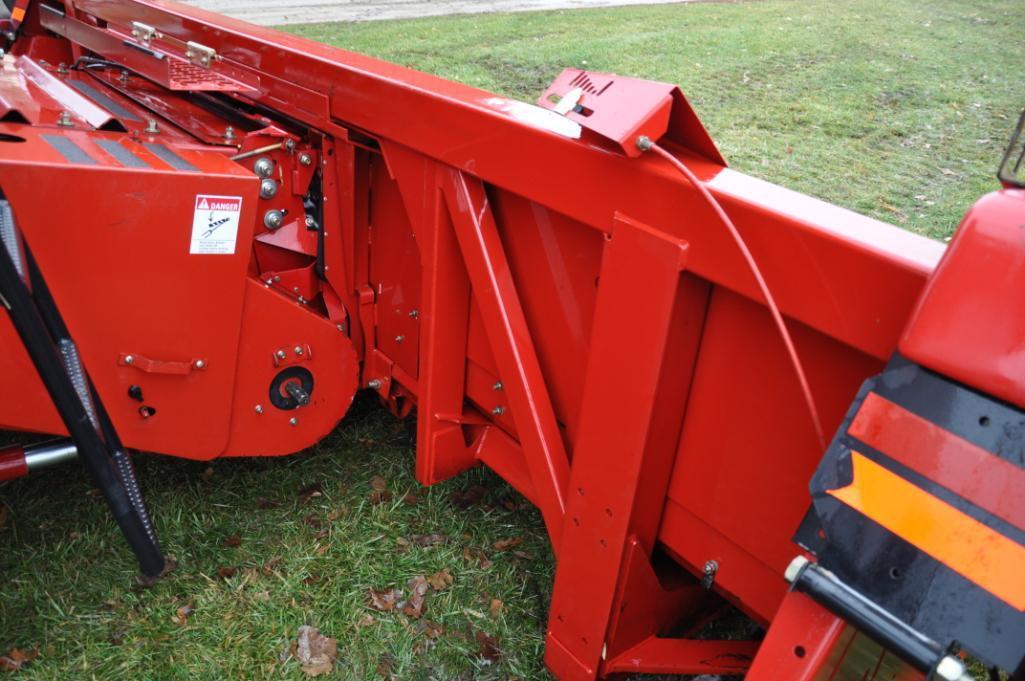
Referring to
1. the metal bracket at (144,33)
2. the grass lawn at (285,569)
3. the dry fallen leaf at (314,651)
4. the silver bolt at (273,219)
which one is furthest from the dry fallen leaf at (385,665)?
the metal bracket at (144,33)

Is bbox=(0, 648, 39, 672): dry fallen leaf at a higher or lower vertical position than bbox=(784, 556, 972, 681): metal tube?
lower

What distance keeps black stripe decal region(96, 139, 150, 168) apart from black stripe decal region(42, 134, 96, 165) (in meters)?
0.06

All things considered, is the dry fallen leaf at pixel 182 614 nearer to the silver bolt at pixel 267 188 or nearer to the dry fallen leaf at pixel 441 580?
the dry fallen leaf at pixel 441 580

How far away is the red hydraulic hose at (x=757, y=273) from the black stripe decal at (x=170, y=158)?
1.21 meters

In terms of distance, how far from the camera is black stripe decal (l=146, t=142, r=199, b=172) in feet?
6.71

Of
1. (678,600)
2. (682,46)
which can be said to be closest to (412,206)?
(678,600)

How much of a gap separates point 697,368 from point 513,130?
0.63 m

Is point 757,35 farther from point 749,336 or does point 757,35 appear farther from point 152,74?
point 749,336

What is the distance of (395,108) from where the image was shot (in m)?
2.09

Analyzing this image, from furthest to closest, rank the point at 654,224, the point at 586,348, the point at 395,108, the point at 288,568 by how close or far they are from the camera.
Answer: the point at 288,568
the point at 395,108
the point at 586,348
the point at 654,224

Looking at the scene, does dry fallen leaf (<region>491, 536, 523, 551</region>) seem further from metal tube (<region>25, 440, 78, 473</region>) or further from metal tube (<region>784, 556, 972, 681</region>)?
metal tube (<region>784, 556, 972, 681</region>)

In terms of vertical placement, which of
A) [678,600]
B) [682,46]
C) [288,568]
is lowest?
[288,568]

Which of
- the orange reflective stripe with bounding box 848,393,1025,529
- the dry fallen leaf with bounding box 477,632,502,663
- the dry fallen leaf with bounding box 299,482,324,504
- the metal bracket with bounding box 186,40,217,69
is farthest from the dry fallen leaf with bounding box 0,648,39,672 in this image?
the orange reflective stripe with bounding box 848,393,1025,529

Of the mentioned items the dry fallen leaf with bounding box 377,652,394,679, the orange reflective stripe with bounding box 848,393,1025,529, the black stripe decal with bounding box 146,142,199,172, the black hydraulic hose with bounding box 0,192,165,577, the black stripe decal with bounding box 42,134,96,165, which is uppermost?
the orange reflective stripe with bounding box 848,393,1025,529
